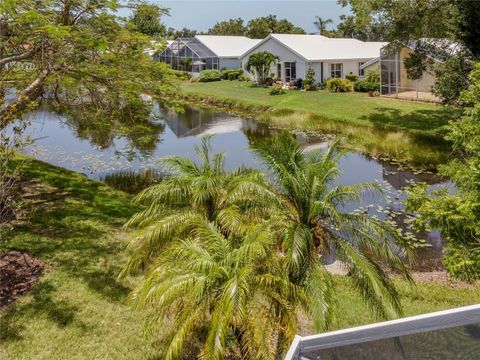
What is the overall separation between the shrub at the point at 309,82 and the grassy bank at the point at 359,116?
1.66 metres

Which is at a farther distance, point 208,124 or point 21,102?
point 208,124

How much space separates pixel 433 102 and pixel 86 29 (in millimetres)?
24297

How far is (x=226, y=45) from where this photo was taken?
173ft

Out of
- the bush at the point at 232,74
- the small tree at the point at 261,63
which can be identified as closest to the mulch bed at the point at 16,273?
the small tree at the point at 261,63

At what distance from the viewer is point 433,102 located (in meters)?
28.4

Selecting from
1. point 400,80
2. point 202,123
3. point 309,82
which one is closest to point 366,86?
point 400,80

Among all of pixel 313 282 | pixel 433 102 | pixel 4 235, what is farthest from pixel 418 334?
pixel 433 102

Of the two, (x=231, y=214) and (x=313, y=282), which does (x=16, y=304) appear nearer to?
(x=231, y=214)

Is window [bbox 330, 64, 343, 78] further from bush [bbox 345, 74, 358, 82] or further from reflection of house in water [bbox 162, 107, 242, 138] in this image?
reflection of house in water [bbox 162, 107, 242, 138]

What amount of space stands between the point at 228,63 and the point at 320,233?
46.4 m

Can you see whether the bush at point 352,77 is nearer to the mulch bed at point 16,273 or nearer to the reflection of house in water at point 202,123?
the reflection of house in water at point 202,123

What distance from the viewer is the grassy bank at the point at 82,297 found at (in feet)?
23.6

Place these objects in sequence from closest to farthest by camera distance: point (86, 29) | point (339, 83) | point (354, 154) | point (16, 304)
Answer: point (16, 304) → point (86, 29) → point (354, 154) → point (339, 83)

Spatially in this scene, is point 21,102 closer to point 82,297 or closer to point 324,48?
point 82,297
